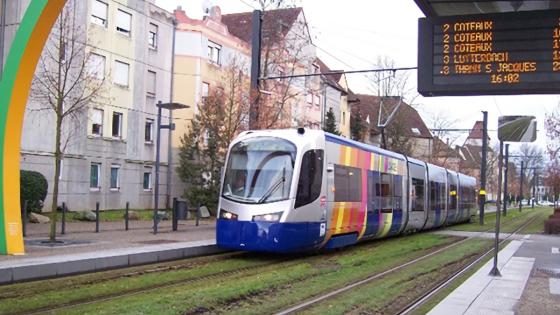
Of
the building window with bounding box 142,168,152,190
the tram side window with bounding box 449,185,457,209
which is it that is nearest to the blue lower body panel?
the tram side window with bounding box 449,185,457,209

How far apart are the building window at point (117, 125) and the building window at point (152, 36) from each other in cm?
500

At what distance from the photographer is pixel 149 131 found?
35.6 meters

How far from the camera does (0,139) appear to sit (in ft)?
43.0

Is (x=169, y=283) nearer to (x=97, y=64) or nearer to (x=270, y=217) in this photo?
(x=270, y=217)

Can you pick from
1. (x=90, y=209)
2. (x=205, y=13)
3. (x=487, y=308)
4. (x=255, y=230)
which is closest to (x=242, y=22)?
(x=205, y=13)

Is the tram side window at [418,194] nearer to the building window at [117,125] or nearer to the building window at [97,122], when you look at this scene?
the building window at [97,122]

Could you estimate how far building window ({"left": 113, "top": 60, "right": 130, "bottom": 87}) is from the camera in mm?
32219

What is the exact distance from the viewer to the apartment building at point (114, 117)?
90.4 ft

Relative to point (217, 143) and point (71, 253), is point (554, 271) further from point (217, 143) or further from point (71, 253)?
point (217, 143)

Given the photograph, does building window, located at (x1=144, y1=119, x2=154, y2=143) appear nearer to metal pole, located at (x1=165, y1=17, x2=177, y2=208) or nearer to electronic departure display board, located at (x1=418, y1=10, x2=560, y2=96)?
metal pole, located at (x1=165, y1=17, x2=177, y2=208)

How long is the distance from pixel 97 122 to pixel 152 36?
699 cm

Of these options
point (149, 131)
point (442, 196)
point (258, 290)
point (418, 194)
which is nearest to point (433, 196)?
point (442, 196)

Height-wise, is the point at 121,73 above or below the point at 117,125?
above

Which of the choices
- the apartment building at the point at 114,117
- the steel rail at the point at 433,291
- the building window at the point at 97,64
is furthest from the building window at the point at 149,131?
the steel rail at the point at 433,291
